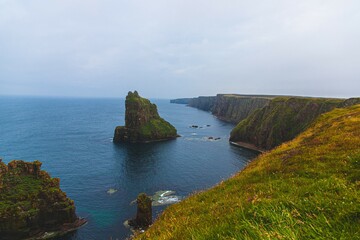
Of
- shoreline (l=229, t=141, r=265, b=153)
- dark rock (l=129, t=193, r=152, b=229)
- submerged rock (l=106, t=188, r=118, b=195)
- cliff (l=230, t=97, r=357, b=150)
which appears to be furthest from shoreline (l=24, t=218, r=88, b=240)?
cliff (l=230, t=97, r=357, b=150)

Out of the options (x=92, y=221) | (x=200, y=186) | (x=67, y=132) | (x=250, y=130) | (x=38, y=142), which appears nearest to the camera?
(x=92, y=221)

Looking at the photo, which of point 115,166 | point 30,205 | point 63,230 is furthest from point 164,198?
point 115,166

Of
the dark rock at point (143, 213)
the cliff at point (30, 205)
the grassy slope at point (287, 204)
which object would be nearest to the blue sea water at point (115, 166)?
the dark rock at point (143, 213)

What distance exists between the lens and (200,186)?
7056 cm

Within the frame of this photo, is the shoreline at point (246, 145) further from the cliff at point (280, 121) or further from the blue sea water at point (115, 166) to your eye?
the blue sea water at point (115, 166)

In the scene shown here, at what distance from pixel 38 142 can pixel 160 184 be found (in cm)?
8389

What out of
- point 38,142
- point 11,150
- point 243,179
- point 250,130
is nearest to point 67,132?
point 38,142

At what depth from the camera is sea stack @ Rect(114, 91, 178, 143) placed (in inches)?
5359

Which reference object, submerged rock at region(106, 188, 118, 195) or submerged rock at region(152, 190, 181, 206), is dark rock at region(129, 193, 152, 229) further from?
submerged rock at region(106, 188, 118, 195)

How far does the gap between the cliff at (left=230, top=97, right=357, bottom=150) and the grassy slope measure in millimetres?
103118

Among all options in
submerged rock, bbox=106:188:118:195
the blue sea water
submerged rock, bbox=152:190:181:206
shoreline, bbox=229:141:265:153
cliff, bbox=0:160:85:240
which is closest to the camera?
cliff, bbox=0:160:85:240

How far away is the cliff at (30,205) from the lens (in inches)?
1762

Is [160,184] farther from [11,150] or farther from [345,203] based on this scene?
[11,150]

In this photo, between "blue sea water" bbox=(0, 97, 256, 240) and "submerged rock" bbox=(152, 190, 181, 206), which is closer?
"blue sea water" bbox=(0, 97, 256, 240)
